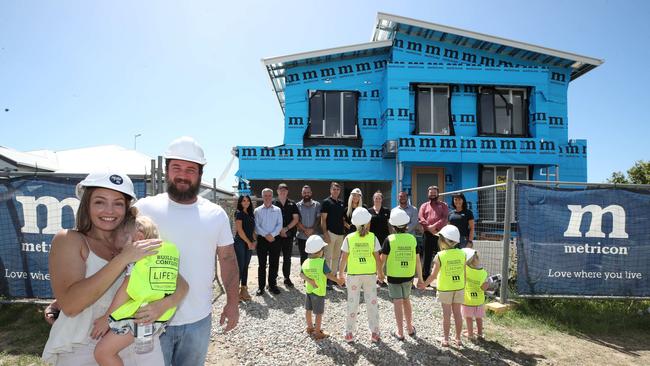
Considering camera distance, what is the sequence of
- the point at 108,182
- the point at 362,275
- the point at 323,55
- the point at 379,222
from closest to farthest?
the point at 108,182, the point at 362,275, the point at 379,222, the point at 323,55

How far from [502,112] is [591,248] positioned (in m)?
9.97

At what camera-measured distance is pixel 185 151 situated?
244 centimetres

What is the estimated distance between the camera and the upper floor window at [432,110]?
47.1 feet

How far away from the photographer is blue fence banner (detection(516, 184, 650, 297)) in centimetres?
602

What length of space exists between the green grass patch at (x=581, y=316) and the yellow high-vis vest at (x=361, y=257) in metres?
2.56

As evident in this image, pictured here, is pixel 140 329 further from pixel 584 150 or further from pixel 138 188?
pixel 584 150

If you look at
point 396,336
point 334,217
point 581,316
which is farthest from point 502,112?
point 396,336

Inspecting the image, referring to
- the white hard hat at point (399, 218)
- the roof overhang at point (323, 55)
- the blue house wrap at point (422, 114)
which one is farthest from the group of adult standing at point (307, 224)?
the roof overhang at point (323, 55)

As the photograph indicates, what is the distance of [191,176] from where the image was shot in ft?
8.13

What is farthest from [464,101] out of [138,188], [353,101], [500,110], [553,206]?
[138,188]

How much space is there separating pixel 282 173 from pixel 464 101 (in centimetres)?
796

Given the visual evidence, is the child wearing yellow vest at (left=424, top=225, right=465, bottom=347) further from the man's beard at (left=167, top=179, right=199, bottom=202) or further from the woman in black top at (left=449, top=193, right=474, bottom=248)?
the man's beard at (left=167, top=179, right=199, bottom=202)

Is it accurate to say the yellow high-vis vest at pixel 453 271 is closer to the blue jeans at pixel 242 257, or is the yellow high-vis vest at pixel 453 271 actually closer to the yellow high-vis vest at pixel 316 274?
the yellow high-vis vest at pixel 316 274

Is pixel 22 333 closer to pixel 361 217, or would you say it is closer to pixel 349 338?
pixel 349 338
